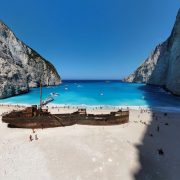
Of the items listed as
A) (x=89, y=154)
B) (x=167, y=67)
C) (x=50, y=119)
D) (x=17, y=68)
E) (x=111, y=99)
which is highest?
(x=167, y=67)

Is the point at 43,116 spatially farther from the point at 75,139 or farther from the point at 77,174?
the point at 77,174

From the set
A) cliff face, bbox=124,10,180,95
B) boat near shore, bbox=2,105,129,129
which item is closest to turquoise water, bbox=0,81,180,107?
cliff face, bbox=124,10,180,95

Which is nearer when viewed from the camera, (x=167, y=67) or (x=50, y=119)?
(x=50, y=119)

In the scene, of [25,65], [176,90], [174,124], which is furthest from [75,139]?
[25,65]

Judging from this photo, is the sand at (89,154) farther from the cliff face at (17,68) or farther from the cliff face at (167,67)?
the cliff face at (167,67)

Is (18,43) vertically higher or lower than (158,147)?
higher

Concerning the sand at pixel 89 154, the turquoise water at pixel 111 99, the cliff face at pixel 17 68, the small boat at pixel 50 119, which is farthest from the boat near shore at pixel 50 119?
the cliff face at pixel 17 68

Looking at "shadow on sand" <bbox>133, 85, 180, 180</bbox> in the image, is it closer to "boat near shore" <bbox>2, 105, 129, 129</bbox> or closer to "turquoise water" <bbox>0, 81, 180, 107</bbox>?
"boat near shore" <bbox>2, 105, 129, 129</bbox>

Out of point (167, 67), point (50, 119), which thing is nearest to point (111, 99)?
point (50, 119)

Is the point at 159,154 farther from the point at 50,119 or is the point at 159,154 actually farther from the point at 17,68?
the point at 17,68
